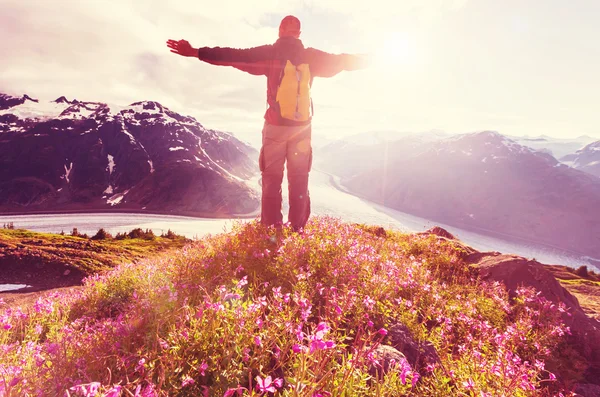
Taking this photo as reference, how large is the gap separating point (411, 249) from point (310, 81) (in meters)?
5.61

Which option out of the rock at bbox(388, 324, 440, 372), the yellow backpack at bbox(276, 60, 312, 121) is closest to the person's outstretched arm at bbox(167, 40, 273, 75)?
the yellow backpack at bbox(276, 60, 312, 121)

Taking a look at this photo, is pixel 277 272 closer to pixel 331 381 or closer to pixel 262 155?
pixel 331 381

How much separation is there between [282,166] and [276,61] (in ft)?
7.97

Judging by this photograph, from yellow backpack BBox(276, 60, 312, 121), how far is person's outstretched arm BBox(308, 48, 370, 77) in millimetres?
352

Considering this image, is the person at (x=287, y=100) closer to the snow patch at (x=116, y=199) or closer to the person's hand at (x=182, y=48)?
the person's hand at (x=182, y=48)

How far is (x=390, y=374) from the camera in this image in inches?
87.7

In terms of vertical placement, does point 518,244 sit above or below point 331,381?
below

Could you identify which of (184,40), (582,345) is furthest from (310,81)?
(582,345)

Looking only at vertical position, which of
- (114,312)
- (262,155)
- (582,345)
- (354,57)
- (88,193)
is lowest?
(88,193)

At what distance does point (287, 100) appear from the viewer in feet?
21.0

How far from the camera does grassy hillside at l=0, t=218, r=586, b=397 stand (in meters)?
1.98

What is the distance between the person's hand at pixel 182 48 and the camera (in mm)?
5570

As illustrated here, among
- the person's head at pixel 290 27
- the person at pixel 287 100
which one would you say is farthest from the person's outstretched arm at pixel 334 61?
the person's head at pixel 290 27

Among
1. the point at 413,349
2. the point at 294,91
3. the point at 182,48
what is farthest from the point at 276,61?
the point at 413,349
